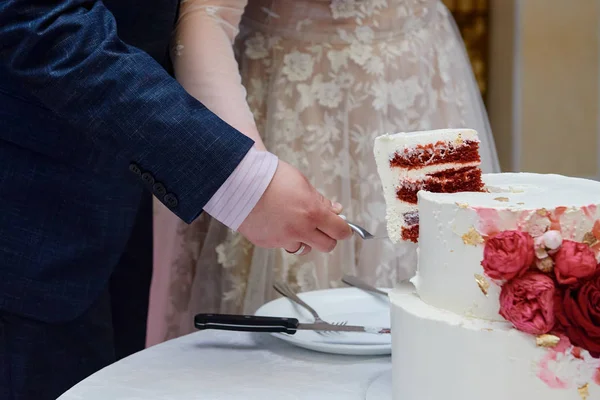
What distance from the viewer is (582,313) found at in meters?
0.75

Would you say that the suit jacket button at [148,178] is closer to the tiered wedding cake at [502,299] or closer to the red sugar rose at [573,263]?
the tiered wedding cake at [502,299]

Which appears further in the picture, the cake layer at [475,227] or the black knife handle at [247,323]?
the black knife handle at [247,323]

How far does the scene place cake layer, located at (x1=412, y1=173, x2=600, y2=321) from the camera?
80cm

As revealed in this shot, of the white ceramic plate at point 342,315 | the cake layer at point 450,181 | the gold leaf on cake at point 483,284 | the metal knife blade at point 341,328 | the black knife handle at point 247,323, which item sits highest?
the cake layer at point 450,181

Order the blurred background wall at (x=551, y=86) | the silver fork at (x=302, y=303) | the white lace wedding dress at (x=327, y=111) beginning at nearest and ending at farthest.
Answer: the silver fork at (x=302, y=303) < the white lace wedding dress at (x=327, y=111) < the blurred background wall at (x=551, y=86)

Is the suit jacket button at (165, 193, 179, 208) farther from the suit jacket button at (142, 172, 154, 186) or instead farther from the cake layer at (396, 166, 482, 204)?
the cake layer at (396, 166, 482, 204)

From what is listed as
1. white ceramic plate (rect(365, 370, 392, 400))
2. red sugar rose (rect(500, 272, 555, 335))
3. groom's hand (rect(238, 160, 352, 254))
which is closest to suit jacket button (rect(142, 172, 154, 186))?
groom's hand (rect(238, 160, 352, 254))

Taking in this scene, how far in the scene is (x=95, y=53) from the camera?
1.00 metres

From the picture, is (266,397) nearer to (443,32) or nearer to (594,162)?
(443,32)

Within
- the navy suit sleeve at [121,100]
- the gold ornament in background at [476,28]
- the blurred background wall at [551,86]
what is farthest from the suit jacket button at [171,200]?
the gold ornament in background at [476,28]

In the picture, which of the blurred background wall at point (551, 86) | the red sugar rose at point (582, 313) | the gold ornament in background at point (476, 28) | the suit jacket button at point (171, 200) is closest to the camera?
the red sugar rose at point (582, 313)

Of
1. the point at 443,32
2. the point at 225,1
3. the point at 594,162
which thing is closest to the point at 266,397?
the point at 225,1

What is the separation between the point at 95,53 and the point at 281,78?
0.58 m

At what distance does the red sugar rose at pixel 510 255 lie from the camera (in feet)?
2.52
